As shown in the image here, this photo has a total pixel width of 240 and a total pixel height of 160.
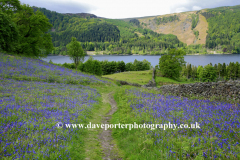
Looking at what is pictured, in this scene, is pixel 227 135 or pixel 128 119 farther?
pixel 128 119

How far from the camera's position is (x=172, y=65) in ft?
286

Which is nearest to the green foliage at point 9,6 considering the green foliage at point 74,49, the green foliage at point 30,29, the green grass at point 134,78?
the green foliage at point 30,29

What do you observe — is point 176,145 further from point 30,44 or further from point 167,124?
point 30,44

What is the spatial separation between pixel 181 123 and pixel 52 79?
2525cm

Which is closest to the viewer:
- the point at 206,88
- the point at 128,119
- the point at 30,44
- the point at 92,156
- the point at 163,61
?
the point at 92,156

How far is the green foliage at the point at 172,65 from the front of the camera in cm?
8654

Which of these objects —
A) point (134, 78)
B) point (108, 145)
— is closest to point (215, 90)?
point (108, 145)

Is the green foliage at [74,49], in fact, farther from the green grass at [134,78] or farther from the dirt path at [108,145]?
the dirt path at [108,145]

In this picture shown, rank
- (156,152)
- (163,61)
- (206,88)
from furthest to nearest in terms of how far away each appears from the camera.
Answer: (163,61), (206,88), (156,152)

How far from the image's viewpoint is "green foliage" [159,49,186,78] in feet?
284

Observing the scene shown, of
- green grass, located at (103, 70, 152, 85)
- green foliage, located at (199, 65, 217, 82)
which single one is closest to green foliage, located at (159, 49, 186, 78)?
green grass, located at (103, 70, 152, 85)

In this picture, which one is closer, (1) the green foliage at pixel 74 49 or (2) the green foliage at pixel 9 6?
(2) the green foliage at pixel 9 6

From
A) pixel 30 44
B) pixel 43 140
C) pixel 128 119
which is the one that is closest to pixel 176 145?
pixel 128 119

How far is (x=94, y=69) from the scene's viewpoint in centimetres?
7038
